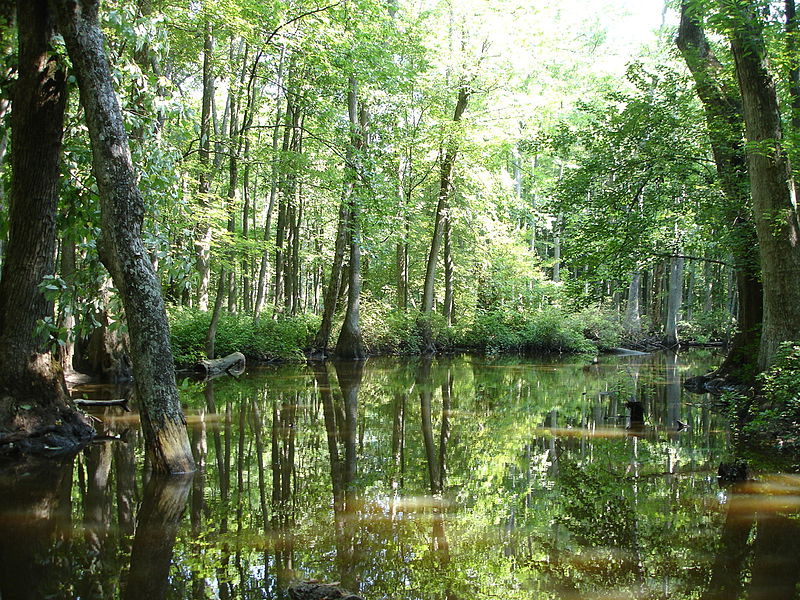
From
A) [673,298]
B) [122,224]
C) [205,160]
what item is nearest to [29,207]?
[122,224]

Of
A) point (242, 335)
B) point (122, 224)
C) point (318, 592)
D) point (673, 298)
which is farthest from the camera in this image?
point (673, 298)

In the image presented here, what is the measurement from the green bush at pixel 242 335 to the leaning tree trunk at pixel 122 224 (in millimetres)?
12118

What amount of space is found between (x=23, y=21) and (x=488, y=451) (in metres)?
7.36

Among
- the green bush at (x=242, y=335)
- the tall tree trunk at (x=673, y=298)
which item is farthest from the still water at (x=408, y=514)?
the tall tree trunk at (x=673, y=298)

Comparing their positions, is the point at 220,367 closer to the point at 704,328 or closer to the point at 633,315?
the point at 633,315

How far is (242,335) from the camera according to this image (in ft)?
67.6

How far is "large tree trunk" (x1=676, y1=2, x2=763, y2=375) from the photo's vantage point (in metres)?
11.9

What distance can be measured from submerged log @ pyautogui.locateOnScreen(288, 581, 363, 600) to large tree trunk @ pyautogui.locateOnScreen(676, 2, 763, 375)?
1107cm

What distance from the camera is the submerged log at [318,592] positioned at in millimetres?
3371

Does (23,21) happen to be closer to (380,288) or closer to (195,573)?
(195,573)

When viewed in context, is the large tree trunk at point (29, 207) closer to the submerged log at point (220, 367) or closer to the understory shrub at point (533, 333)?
the submerged log at point (220, 367)

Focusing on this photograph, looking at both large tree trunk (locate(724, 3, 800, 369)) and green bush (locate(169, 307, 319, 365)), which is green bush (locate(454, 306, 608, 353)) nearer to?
green bush (locate(169, 307, 319, 365))

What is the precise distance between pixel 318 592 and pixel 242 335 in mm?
17814

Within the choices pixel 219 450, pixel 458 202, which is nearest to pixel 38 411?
pixel 219 450
